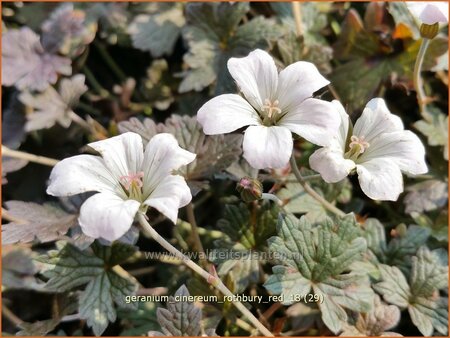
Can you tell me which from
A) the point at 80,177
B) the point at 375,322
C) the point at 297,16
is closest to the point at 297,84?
the point at 80,177

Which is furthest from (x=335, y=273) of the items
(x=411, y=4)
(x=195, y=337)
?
(x=411, y=4)

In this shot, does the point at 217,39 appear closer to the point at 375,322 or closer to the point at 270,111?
the point at 270,111

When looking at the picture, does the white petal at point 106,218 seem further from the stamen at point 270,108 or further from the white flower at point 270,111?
the stamen at point 270,108

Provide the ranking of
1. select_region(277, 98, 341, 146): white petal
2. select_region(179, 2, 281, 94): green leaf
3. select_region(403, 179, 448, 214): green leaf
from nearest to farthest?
select_region(277, 98, 341, 146): white petal < select_region(403, 179, 448, 214): green leaf < select_region(179, 2, 281, 94): green leaf

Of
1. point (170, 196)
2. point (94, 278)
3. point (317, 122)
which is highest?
point (317, 122)

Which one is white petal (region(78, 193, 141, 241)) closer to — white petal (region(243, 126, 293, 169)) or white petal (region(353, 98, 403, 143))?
white petal (region(243, 126, 293, 169))

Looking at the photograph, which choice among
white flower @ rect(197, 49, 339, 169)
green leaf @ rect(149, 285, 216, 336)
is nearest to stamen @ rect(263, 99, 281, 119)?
white flower @ rect(197, 49, 339, 169)

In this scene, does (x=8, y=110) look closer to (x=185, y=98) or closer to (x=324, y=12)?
(x=185, y=98)
